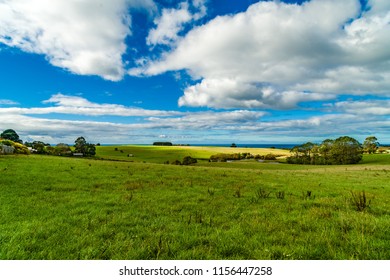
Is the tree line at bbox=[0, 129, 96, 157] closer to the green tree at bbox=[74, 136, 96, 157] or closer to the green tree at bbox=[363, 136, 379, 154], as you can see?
the green tree at bbox=[74, 136, 96, 157]

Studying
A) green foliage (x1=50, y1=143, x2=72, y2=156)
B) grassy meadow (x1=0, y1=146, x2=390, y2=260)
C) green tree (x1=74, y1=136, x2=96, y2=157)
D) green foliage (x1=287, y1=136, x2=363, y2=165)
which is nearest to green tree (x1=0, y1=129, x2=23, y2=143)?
green foliage (x1=50, y1=143, x2=72, y2=156)

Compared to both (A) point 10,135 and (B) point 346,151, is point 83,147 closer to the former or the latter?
(A) point 10,135

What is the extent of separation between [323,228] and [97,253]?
7220 mm

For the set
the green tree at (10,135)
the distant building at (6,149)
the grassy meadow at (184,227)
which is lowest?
the grassy meadow at (184,227)

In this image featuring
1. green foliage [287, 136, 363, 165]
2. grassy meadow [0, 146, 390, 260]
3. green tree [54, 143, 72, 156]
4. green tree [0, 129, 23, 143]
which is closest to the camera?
grassy meadow [0, 146, 390, 260]

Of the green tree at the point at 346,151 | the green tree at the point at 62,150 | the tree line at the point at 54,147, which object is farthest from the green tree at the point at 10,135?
the green tree at the point at 346,151

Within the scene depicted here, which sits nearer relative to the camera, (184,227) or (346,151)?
(184,227)

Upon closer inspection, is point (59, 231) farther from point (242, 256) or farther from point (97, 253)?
point (242, 256)

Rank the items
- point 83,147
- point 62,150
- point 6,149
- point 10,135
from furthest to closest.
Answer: point 83,147 < point 62,150 < point 10,135 < point 6,149

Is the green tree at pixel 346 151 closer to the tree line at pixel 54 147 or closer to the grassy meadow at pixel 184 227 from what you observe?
the grassy meadow at pixel 184 227

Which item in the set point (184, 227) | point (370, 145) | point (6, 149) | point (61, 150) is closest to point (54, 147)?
point (61, 150)

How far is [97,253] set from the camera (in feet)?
19.5

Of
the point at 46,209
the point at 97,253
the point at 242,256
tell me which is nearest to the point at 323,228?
the point at 242,256

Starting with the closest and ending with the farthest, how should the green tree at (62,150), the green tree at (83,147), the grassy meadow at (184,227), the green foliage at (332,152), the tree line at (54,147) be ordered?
the grassy meadow at (184,227)
the tree line at (54,147)
the green tree at (62,150)
the green foliage at (332,152)
the green tree at (83,147)
